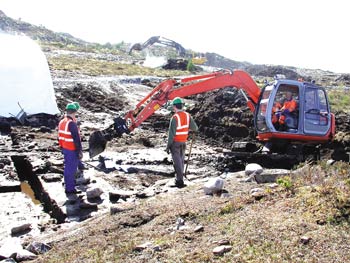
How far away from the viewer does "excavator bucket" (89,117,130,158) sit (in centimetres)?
1209

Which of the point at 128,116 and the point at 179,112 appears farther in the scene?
the point at 128,116

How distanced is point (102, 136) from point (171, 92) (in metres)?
2.20

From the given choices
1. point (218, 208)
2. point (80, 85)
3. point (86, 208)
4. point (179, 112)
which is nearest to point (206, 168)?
point (179, 112)

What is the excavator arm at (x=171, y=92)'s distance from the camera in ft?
40.7

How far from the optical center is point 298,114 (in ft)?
A: 39.7

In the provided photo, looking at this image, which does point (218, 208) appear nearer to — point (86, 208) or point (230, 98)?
point (86, 208)

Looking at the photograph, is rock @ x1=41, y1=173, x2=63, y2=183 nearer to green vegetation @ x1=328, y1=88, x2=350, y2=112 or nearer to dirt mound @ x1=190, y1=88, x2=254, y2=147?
dirt mound @ x1=190, y1=88, x2=254, y2=147

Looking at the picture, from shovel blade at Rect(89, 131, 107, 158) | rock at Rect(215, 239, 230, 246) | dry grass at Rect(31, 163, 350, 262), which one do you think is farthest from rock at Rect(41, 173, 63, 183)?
rock at Rect(215, 239, 230, 246)

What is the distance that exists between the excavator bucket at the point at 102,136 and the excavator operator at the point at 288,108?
13.4ft

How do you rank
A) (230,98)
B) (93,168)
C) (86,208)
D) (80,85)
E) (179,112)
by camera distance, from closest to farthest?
(86,208), (179,112), (93,168), (230,98), (80,85)

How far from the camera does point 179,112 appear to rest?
9.61 meters

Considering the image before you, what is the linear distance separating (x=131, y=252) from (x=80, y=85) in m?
18.9

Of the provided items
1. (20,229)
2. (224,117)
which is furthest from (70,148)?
(224,117)

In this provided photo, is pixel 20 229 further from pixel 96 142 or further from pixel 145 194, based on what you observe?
pixel 96 142
